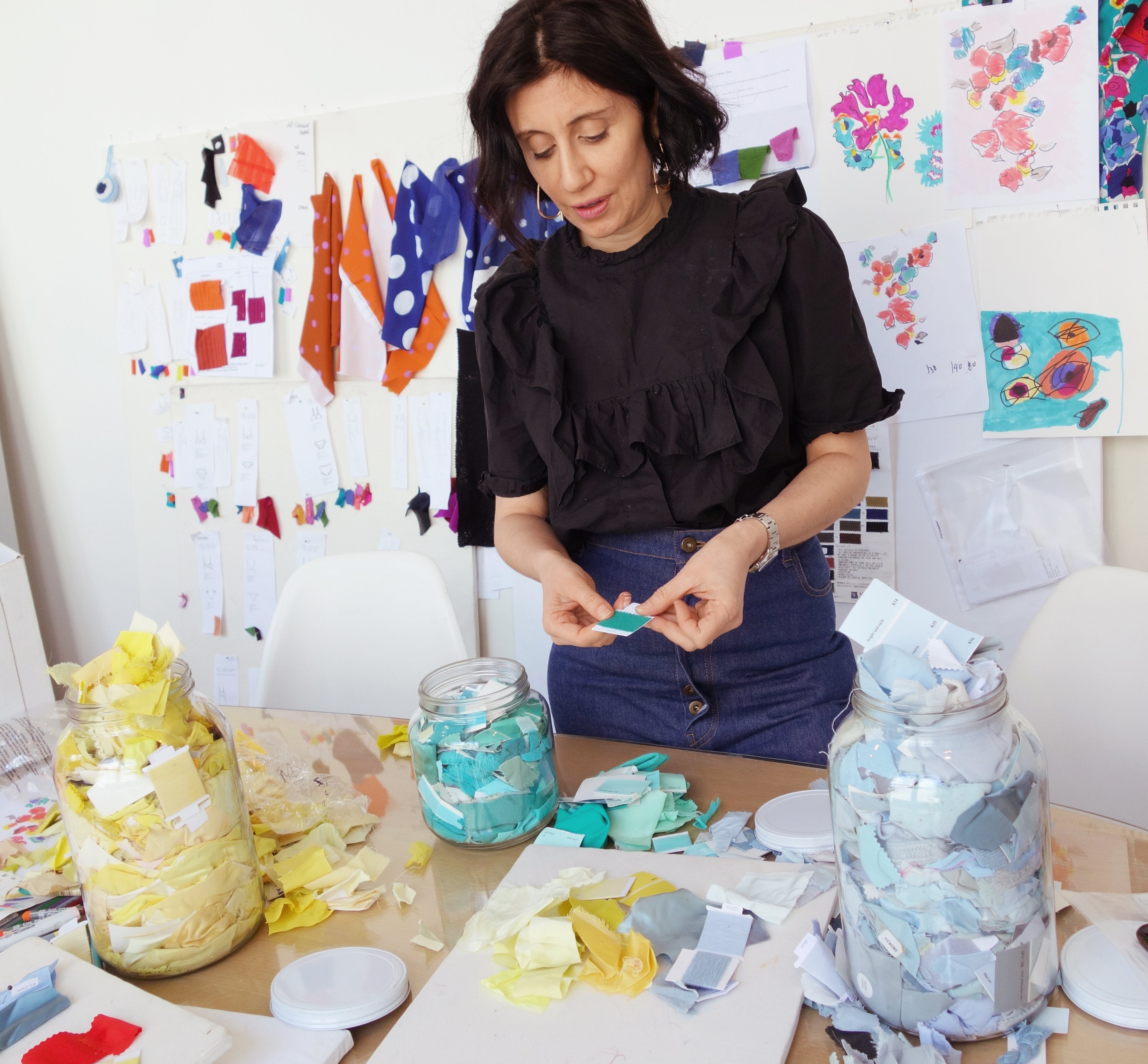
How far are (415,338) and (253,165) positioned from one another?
Result: 646 millimetres

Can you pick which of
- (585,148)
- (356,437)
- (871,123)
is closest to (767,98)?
(871,123)

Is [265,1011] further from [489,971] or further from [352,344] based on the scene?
[352,344]

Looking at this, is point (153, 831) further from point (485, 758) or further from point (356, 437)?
point (356, 437)

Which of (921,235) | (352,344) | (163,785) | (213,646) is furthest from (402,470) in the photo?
(163,785)

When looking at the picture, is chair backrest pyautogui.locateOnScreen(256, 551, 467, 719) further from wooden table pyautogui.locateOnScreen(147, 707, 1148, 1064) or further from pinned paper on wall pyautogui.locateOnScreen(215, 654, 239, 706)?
pinned paper on wall pyautogui.locateOnScreen(215, 654, 239, 706)

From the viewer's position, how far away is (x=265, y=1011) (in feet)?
2.53

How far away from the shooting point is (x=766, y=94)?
205 cm

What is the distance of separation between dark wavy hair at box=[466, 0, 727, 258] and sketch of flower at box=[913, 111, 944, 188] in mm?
837

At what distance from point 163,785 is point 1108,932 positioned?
0.73 meters

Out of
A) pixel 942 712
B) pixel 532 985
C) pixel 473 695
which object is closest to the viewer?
pixel 942 712

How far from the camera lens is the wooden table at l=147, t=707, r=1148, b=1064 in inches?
26.4

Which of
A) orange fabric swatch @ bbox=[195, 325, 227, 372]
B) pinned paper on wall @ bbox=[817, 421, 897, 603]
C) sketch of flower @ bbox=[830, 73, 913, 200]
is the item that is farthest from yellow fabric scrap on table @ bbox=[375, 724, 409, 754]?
orange fabric swatch @ bbox=[195, 325, 227, 372]

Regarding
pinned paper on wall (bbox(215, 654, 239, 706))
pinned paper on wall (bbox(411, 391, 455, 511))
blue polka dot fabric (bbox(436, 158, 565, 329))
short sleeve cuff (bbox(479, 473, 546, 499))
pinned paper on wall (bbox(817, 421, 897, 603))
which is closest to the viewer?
short sleeve cuff (bbox(479, 473, 546, 499))

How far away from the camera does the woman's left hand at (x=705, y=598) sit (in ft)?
3.24
